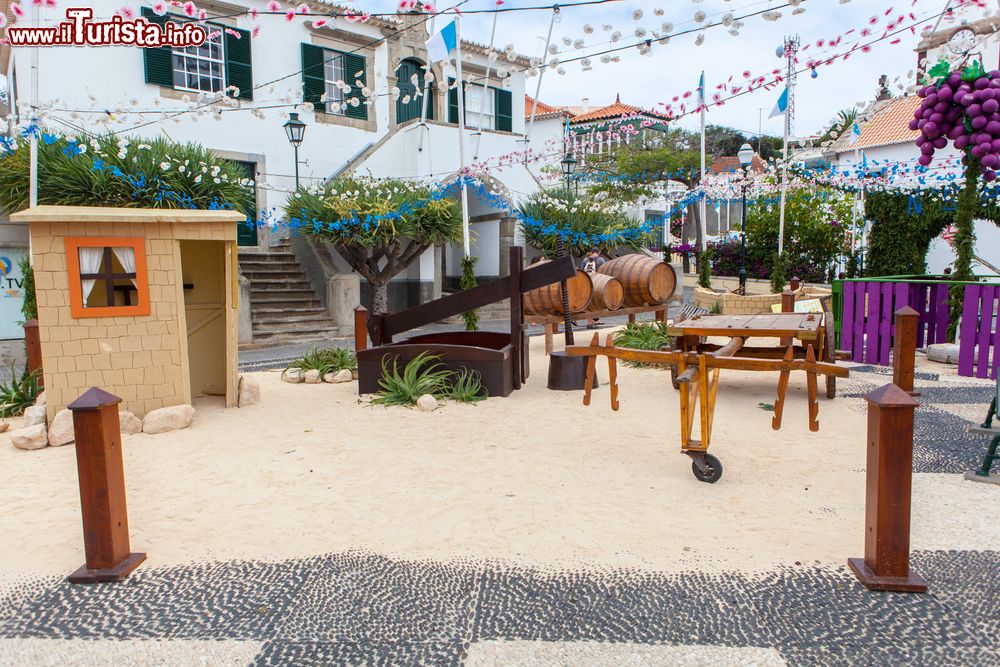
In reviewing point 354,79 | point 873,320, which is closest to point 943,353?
point 873,320

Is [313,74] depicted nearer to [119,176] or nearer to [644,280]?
[119,176]

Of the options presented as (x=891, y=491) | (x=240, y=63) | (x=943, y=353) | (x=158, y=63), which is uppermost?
(x=240, y=63)

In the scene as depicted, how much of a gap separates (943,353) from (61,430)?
10219 mm

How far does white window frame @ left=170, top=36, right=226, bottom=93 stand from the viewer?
14.5 metres

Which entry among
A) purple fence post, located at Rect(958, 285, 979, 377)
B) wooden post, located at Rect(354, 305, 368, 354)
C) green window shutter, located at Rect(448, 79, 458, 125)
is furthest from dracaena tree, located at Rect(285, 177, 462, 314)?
purple fence post, located at Rect(958, 285, 979, 377)

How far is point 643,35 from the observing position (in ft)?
26.3

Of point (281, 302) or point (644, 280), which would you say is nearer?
point (644, 280)

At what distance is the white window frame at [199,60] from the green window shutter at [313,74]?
1812mm

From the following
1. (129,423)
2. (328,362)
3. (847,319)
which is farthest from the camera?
(847,319)

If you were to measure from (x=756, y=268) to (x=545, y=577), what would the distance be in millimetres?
22348

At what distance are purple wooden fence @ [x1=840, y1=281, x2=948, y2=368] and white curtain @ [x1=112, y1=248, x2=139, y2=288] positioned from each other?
8.63 metres

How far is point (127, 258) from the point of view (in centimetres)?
596

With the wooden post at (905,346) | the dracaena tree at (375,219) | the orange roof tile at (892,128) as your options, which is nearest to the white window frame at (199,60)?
the dracaena tree at (375,219)

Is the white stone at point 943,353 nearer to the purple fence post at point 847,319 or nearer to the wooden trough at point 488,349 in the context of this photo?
the purple fence post at point 847,319
